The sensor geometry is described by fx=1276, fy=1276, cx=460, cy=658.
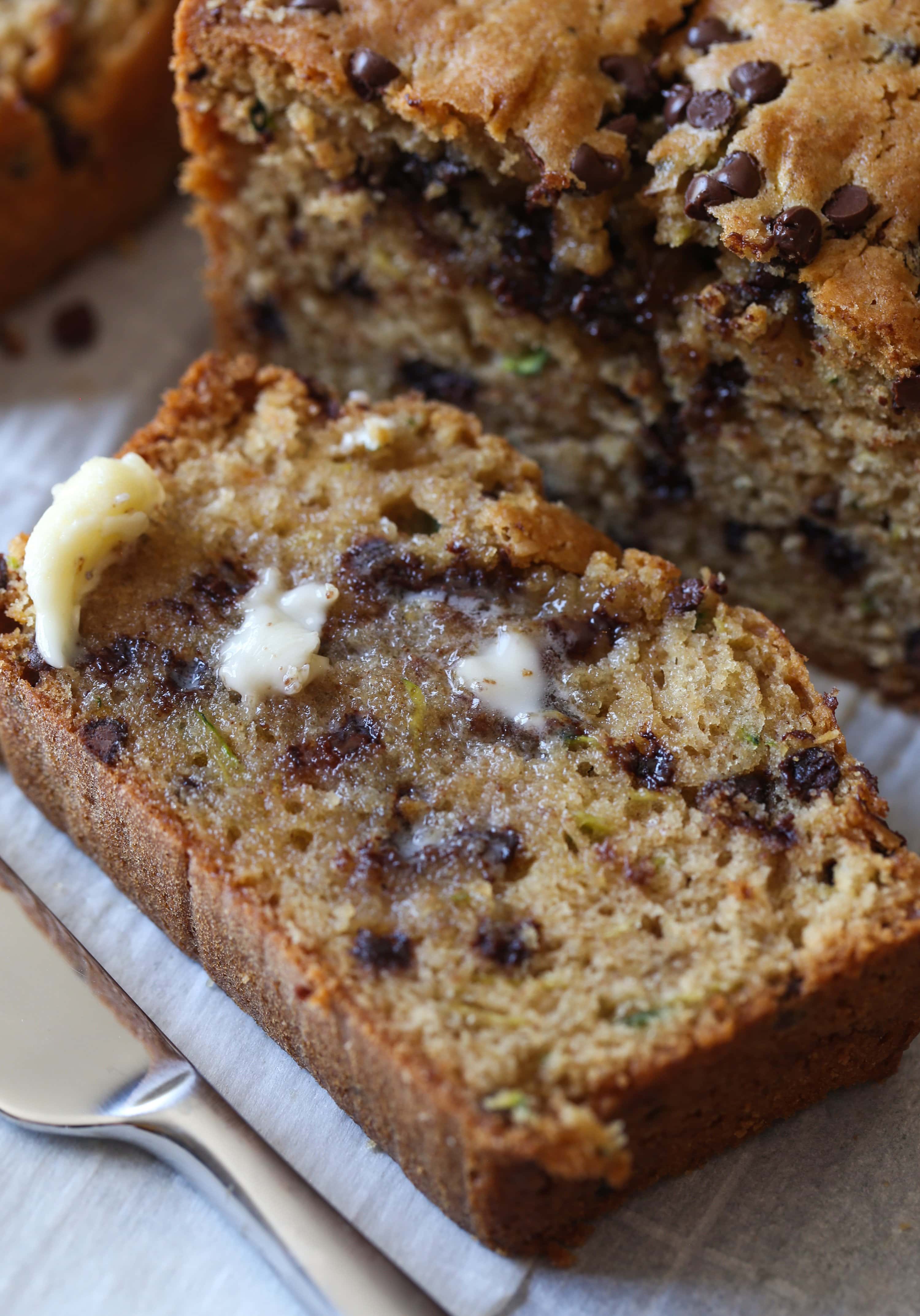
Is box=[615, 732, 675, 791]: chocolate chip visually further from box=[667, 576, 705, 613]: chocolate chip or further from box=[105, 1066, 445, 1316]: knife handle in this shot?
box=[105, 1066, 445, 1316]: knife handle

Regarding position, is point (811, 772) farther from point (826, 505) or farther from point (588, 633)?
point (826, 505)

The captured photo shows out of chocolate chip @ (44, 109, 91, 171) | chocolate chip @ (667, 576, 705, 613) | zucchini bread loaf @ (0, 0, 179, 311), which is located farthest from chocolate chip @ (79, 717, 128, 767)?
chocolate chip @ (44, 109, 91, 171)

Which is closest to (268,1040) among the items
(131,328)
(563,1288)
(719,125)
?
(563,1288)

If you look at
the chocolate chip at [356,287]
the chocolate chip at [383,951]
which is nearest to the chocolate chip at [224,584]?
the chocolate chip at [383,951]

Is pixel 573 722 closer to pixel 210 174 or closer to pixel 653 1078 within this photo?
pixel 653 1078

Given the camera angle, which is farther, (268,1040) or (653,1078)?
(268,1040)

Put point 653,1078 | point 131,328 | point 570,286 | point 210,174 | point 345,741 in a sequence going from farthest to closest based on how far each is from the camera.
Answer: point 131,328 < point 210,174 < point 570,286 < point 345,741 < point 653,1078
